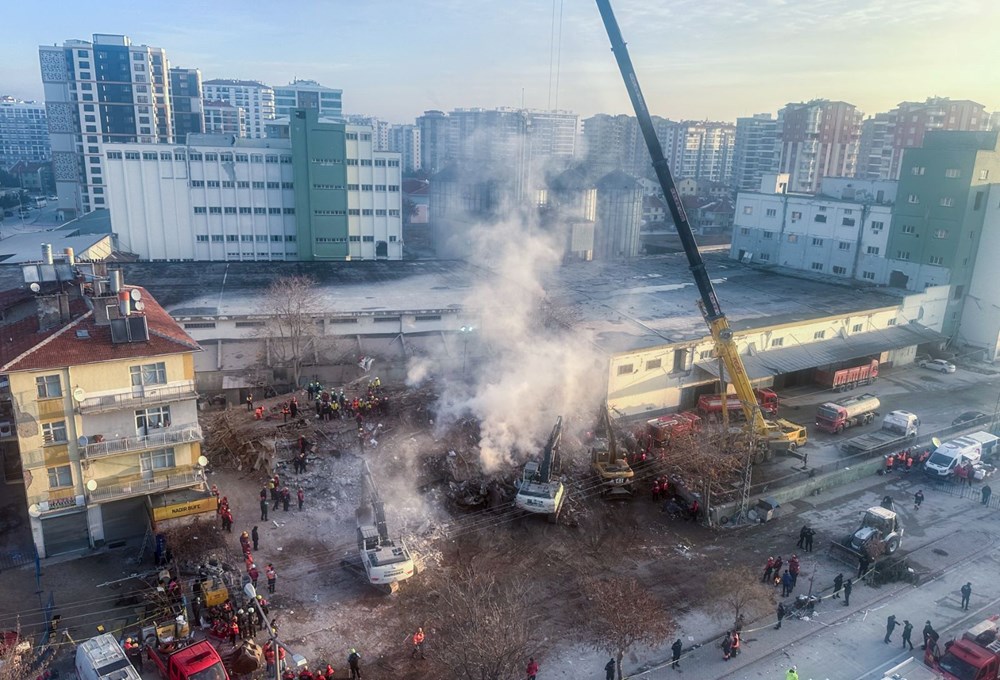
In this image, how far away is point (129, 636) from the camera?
598 inches

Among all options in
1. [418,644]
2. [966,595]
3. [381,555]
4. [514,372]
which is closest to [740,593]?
[966,595]

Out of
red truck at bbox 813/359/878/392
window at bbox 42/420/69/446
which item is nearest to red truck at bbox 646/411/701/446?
red truck at bbox 813/359/878/392

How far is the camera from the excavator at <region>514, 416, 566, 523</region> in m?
19.8

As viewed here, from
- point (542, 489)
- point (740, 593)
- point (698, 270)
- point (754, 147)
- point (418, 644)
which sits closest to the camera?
point (418, 644)

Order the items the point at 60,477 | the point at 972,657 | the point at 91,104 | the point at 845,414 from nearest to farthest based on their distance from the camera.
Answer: the point at 972,657, the point at 60,477, the point at 845,414, the point at 91,104

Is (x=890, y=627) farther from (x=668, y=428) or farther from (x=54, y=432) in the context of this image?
(x=54, y=432)

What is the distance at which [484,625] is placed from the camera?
13.7 metres

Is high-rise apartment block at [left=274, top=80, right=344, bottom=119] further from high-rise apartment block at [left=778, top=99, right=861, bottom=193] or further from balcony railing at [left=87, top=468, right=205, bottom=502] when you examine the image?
balcony railing at [left=87, top=468, right=205, bottom=502]

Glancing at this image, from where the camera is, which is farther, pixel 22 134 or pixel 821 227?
pixel 22 134

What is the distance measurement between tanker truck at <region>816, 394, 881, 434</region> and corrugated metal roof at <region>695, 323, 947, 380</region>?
263 centimetres

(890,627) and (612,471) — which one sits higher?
(612,471)

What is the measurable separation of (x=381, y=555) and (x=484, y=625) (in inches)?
161

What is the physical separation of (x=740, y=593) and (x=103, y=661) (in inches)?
543

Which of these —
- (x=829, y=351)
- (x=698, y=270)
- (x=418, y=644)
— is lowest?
(x=418, y=644)
